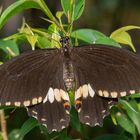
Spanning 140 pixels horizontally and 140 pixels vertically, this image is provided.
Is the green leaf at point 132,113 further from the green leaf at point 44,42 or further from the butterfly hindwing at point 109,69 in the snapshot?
the green leaf at point 44,42

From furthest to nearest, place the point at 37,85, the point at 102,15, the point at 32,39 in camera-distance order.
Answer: the point at 102,15, the point at 37,85, the point at 32,39

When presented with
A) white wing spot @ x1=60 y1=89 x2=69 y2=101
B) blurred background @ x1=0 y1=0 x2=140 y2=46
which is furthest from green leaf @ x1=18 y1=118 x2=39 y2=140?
blurred background @ x1=0 y1=0 x2=140 y2=46

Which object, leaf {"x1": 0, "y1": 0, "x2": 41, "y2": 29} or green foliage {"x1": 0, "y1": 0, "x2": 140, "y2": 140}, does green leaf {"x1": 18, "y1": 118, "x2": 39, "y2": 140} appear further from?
leaf {"x1": 0, "y1": 0, "x2": 41, "y2": 29}

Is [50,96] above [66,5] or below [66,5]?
below

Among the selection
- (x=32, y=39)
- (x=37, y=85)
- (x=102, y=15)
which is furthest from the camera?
(x=102, y=15)

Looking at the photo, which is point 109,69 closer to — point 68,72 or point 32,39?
point 68,72

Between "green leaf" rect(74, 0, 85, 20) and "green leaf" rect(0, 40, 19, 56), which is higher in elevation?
"green leaf" rect(74, 0, 85, 20)

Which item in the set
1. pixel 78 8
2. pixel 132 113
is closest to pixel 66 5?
pixel 78 8
